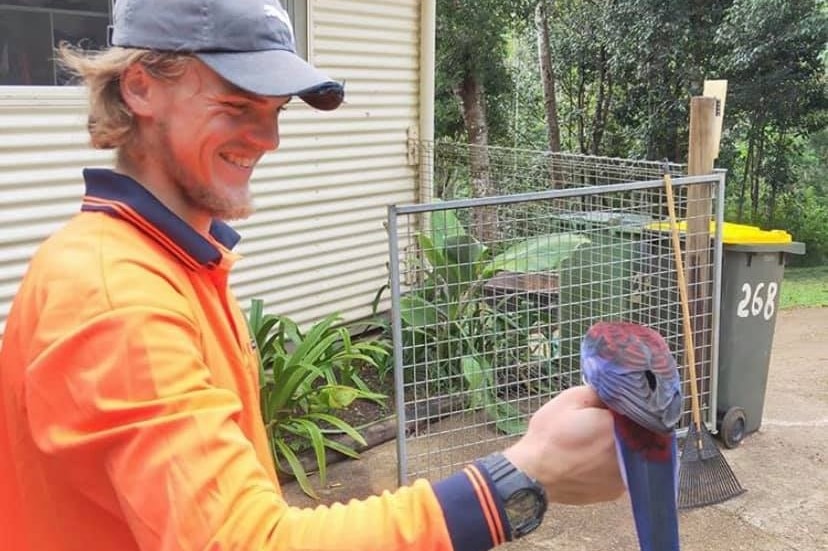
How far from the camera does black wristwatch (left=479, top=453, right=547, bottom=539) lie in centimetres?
101

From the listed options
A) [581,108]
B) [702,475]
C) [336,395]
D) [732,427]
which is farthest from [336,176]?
[581,108]

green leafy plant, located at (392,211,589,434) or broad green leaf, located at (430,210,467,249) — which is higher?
broad green leaf, located at (430,210,467,249)

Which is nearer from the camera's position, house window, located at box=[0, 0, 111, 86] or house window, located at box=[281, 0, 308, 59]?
house window, located at box=[0, 0, 111, 86]

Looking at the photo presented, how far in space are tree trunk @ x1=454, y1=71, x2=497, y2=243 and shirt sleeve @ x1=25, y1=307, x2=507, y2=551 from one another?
3668 millimetres

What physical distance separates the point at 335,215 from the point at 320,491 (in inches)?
107

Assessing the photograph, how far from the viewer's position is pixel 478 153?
7633 mm

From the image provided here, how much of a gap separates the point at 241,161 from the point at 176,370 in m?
0.49

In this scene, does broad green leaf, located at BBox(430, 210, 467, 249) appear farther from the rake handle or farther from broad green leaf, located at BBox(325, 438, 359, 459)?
broad green leaf, located at BBox(325, 438, 359, 459)

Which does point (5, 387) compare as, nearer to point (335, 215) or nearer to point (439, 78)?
point (335, 215)

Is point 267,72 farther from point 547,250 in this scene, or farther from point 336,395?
point 336,395

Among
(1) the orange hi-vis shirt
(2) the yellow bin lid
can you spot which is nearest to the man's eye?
(1) the orange hi-vis shirt

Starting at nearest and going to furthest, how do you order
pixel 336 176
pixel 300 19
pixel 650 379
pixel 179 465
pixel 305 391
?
pixel 179 465, pixel 650 379, pixel 305 391, pixel 300 19, pixel 336 176

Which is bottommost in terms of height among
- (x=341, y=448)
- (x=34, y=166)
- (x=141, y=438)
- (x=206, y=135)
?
(x=341, y=448)

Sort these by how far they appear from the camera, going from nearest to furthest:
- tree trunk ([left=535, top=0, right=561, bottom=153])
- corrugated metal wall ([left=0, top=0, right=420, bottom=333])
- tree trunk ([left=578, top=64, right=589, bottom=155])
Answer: corrugated metal wall ([left=0, top=0, right=420, bottom=333]) < tree trunk ([left=535, top=0, right=561, bottom=153]) < tree trunk ([left=578, top=64, right=589, bottom=155])
